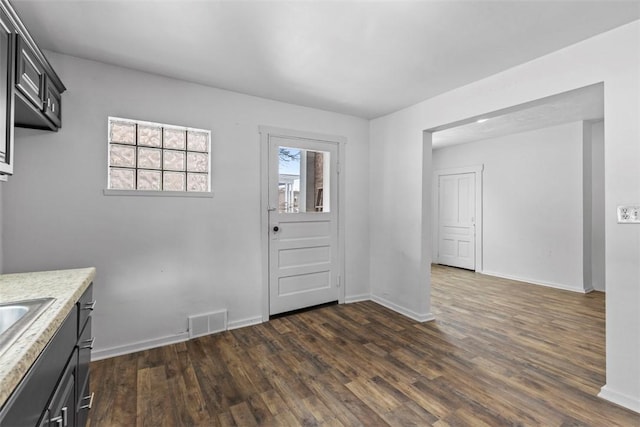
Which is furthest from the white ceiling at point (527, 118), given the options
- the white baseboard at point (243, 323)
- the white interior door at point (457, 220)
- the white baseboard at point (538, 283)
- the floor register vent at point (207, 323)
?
the floor register vent at point (207, 323)

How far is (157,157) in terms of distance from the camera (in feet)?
9.71

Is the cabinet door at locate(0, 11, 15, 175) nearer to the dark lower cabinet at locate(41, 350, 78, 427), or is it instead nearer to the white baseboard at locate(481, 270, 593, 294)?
the dark lower cabinet at locate(41, 350, 78, 427)

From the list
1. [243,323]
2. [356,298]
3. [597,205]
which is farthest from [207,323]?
[597,205]

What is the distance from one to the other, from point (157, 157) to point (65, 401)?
7.34 ft

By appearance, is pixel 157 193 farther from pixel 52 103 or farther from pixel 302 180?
pixel 302 180

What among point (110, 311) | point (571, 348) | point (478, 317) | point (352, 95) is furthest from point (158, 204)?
point (571, 348)

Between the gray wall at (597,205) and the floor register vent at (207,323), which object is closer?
the floor register vent at (207,323)

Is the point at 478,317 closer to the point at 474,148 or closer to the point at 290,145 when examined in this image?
the point at 290,145

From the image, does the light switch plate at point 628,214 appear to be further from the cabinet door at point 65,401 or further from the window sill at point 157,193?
the window sill at point 157,193

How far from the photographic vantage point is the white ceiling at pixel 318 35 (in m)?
1.90

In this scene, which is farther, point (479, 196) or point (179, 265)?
point (479, 196)

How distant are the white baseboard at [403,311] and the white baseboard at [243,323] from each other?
166cm

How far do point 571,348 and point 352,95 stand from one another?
3.28 m

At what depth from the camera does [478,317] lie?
141 inches
